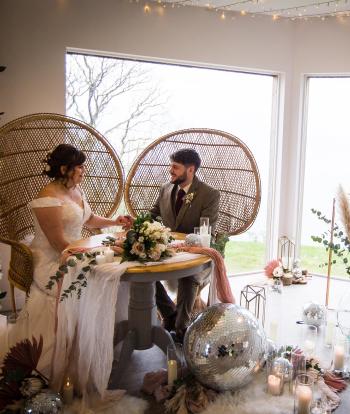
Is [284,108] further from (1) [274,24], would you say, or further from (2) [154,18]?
(2) [154,18]

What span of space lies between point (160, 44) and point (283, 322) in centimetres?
245

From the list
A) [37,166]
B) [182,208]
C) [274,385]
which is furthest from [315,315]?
[37,166]

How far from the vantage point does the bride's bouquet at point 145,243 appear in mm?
2301

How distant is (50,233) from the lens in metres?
2.73

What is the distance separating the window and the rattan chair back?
1.88 ft

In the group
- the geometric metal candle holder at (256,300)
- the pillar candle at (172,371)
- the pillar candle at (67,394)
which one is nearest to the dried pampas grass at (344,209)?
the geometric metal candle holder at (256,300)

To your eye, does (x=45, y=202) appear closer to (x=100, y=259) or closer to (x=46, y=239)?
(x=46, y=239)

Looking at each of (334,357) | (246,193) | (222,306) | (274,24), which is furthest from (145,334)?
(274,24)

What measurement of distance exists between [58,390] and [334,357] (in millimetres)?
1553

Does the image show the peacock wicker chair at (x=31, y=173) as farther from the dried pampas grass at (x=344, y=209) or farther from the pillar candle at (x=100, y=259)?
the dried pampas grass at (x=344, y=209)

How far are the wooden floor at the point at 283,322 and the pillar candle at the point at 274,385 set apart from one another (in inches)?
11.5

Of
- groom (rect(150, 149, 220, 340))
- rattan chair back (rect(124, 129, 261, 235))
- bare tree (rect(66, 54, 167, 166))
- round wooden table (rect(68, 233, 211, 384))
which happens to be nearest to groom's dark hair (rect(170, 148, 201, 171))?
groom (rect(150, 149, 220, 340))

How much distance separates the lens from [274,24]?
14.3ft

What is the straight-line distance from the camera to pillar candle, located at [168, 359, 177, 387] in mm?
2402
